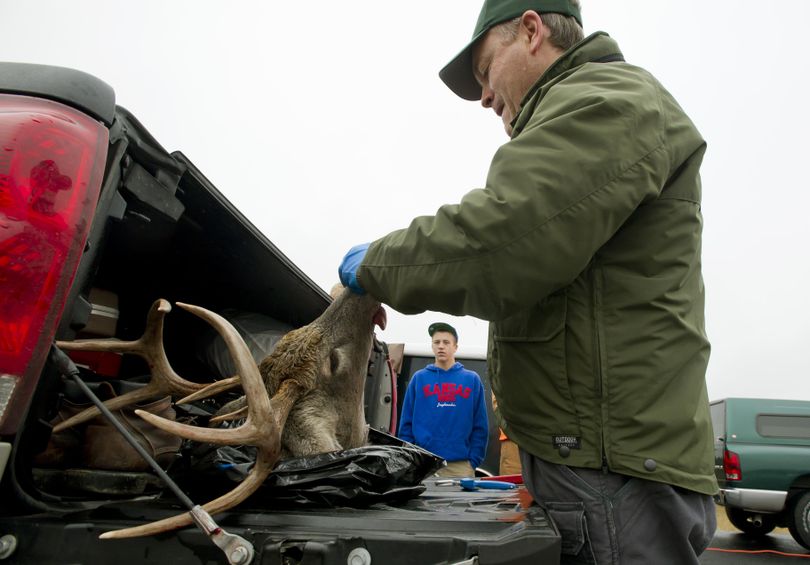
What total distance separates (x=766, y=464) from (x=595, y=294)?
1108cm

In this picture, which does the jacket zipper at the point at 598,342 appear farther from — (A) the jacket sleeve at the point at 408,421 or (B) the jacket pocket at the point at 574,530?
(A) the jacket sleeve at the point at 408,421

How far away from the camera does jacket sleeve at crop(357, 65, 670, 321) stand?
4.60ft

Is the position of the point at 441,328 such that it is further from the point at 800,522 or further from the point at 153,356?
the point at 800,522

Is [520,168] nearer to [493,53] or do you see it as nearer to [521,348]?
[521,348]

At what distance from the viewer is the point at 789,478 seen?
10.4m

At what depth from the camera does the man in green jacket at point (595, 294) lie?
1417 millimetres

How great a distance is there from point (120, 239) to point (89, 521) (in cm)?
132

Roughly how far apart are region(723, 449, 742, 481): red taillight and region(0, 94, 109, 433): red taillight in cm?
1180

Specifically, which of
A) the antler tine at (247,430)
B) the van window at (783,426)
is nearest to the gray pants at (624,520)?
the antler tine at (247,430)

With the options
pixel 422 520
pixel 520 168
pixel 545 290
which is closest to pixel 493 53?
pixel 520 168

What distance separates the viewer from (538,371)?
1.60m

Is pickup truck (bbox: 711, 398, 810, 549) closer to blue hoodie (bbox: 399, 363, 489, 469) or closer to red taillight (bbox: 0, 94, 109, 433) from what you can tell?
blue hoodie (bbox: 399, 363, 489, 469)

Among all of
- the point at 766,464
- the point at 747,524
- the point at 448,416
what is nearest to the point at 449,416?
the point at 448,416

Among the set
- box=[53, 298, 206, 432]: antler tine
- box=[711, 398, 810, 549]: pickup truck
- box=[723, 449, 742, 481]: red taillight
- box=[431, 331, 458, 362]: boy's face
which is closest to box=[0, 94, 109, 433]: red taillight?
box=[53, 298, 206, 432]: antler tine
